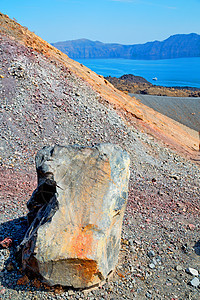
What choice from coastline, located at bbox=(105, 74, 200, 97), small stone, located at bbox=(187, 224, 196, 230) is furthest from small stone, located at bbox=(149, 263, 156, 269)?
coastline, located at bbox=(105, 74, 200, 97)

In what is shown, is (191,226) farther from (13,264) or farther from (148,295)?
(13,264)

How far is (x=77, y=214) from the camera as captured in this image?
16.2ft

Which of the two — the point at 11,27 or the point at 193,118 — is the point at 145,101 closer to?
the point at 193,118

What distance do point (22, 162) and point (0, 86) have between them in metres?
3.93

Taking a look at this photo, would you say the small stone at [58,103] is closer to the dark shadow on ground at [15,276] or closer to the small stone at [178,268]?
the dark shadow on ground at [15,276]

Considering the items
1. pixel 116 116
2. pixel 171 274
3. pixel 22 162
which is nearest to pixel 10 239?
pixel 171 274

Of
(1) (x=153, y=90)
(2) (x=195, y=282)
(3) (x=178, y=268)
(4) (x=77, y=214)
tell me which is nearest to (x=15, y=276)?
(4) (x=77, y=214)

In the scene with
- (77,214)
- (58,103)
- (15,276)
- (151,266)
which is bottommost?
(151,266)

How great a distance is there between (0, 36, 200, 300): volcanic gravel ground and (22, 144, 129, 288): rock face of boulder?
52cm

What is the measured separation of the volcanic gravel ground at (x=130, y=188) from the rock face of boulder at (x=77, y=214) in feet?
1.70

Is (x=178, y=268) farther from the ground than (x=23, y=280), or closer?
closer

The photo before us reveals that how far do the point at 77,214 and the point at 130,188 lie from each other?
512 cm

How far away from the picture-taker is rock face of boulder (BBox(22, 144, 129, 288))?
453 centimetres

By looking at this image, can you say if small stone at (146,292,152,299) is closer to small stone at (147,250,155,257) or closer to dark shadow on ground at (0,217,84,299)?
small stone at (147,250,155,257)
